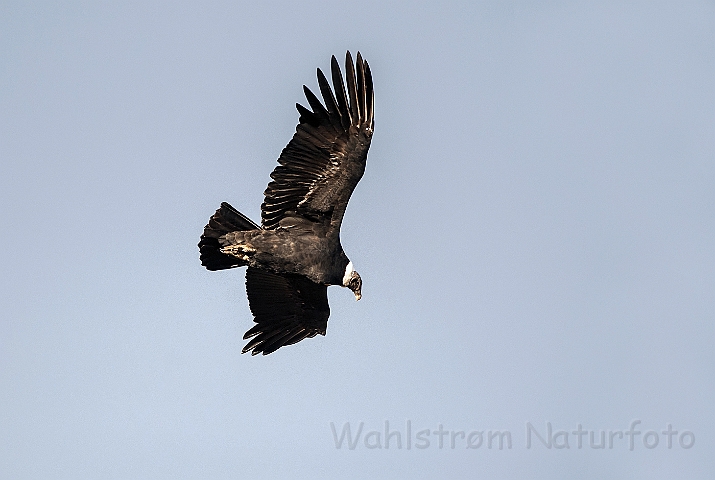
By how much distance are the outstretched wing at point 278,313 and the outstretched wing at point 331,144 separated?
2.82m

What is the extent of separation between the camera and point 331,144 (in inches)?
853

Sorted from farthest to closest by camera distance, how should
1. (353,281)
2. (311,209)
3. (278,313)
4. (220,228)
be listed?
(278,313) < (353,281) < (220,228) < (311,209)

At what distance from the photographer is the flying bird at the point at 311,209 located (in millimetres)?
21547

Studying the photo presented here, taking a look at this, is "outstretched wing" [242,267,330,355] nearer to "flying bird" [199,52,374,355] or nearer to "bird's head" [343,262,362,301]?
"flying bird" [199,52,374,355]

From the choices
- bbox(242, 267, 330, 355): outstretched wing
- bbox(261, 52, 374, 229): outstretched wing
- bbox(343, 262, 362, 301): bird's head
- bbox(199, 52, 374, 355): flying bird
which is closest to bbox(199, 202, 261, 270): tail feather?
bbox(199, 52, 374, 355): flying bird

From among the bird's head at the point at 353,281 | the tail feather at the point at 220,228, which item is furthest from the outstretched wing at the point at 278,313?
the tail feather at the point at 220,228

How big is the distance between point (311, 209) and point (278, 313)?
3.07 meters

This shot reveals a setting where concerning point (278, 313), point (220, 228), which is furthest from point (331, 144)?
point (278, 313)

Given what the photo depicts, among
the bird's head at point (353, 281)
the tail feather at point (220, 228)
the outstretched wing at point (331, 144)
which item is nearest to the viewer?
the outstretched wing at point (331, 144)

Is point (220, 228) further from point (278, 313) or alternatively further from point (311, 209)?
point (278, 313)

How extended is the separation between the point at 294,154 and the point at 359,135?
1.17 meters

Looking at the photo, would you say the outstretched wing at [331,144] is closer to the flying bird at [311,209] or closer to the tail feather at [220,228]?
the flying bird at [311,209]

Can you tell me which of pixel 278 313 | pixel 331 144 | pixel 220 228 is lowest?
pixel 278 313

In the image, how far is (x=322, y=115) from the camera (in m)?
21.6
